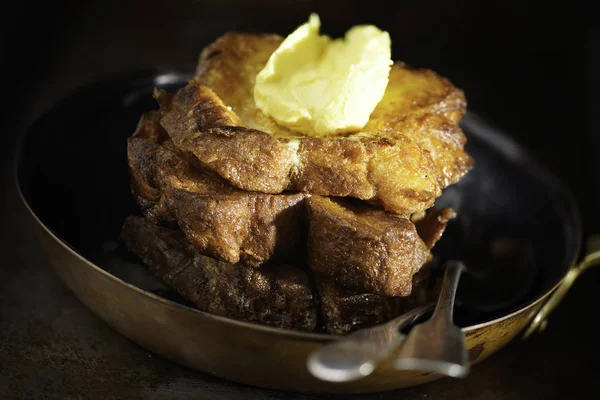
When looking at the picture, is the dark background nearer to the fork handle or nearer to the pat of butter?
the fork handle

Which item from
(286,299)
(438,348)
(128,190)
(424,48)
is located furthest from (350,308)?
(424,48)

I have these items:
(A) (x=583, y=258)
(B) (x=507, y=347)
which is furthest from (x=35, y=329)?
(A) (x=583, y=258)

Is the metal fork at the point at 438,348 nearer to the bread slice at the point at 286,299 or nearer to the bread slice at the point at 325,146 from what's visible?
the bread slice at the point at 286,299

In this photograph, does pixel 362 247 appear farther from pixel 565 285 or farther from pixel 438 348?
pixel 565 285

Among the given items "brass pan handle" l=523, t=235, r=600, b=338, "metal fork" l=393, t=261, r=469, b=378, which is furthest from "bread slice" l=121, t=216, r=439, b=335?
"brass pan handle" l=523, t=235, r=600, b=338

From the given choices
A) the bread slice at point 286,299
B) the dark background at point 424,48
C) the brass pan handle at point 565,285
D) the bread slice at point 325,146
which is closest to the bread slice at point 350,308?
the bread slice at point 286,299

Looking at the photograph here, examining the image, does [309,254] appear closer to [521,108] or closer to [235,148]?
[235,148]
